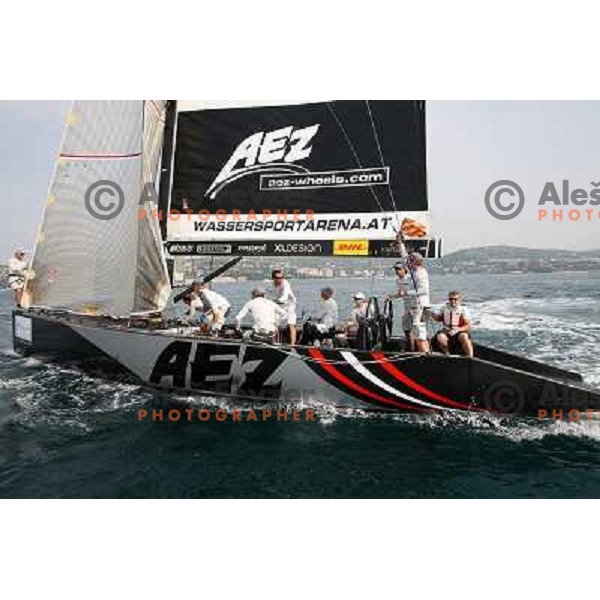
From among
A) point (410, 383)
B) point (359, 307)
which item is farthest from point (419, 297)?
point (410, 383)

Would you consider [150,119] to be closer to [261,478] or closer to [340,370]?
[340,370]

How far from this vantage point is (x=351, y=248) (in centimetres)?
899

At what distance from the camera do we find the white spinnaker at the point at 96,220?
9672 millimetres

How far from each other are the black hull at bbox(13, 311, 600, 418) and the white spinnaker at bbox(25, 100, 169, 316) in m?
0.91

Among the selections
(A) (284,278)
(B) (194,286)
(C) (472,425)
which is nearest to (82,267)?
(B) (194,286)

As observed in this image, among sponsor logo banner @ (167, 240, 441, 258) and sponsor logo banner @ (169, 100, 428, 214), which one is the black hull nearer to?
sponsor logo banner @ (167, 240, 441, 258)

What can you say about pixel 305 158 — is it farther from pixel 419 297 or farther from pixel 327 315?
pixel 419 297

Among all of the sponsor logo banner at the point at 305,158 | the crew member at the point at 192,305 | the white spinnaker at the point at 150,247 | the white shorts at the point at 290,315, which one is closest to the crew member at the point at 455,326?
the sponsor logo banner at the point at 305,158

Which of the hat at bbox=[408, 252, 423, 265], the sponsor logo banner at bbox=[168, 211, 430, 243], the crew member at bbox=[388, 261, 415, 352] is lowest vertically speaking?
the crew member at bbox=[388, 261, 415, 352]

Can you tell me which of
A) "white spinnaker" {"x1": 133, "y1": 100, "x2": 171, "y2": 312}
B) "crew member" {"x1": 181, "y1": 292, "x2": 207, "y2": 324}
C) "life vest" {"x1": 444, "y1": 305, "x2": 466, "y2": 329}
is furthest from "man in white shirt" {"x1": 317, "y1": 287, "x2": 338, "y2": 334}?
"white spinnaker" {"x1": 133, "y1": 100, "x2": 171, "y2": 312}

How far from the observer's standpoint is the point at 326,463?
6.38 metres

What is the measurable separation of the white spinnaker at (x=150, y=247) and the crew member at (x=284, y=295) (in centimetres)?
243

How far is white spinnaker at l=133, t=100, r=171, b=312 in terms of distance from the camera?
9656mm

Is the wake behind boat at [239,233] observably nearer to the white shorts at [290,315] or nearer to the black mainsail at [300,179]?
the black mainsail at [300,179]
